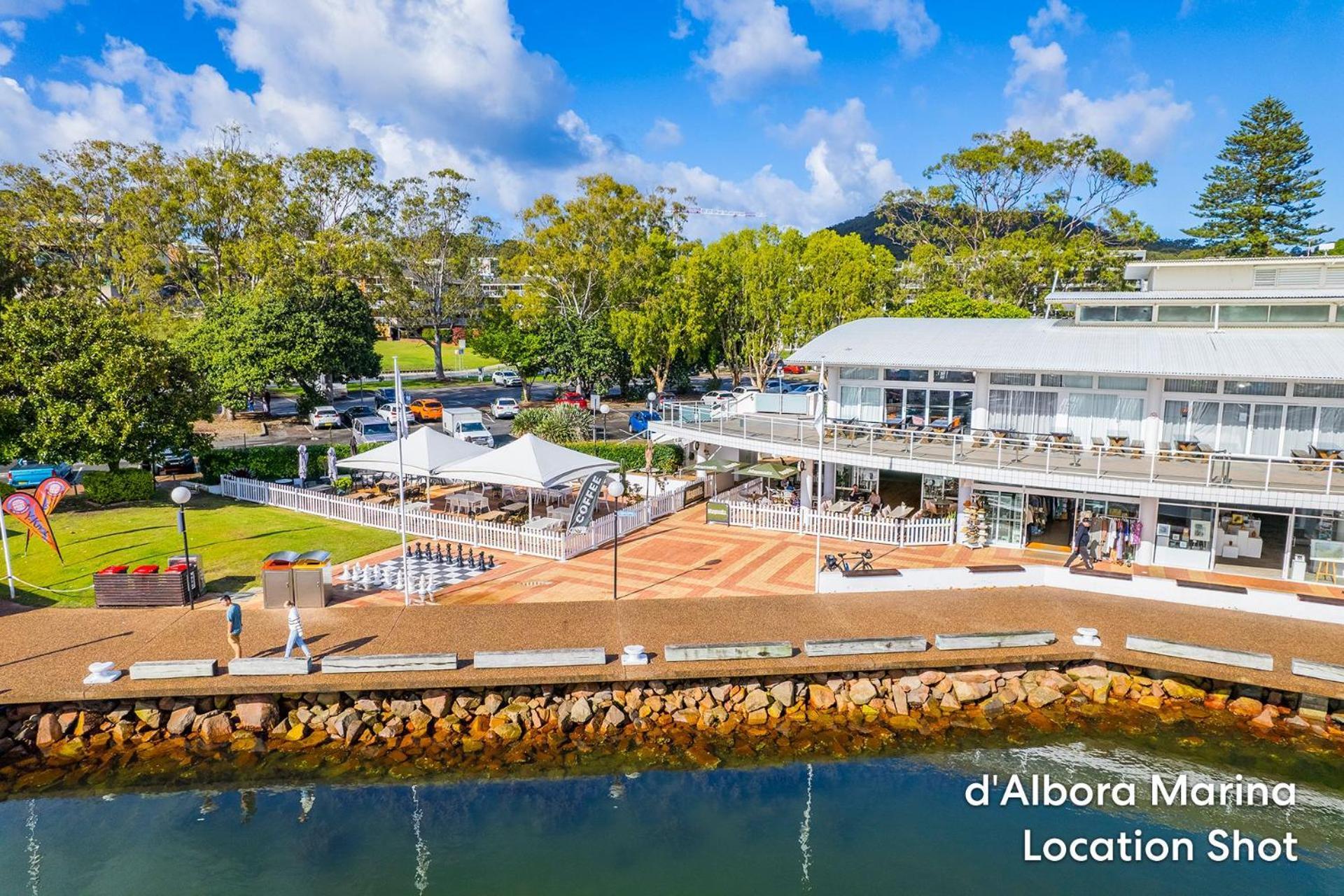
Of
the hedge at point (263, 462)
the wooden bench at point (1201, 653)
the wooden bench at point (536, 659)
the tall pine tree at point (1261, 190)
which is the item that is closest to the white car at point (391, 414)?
the hedge at point (263, 462)

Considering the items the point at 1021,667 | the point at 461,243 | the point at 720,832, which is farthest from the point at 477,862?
the point at 461,243

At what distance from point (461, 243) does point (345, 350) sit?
24.9 metres

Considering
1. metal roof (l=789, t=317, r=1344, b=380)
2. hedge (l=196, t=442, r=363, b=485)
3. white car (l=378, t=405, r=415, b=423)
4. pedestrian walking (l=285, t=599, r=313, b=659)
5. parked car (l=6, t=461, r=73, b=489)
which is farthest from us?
white car (l=378, t=405, r=415, b=423)

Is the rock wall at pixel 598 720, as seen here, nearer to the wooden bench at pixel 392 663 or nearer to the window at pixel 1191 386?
the wooden bench at pixel 392 663

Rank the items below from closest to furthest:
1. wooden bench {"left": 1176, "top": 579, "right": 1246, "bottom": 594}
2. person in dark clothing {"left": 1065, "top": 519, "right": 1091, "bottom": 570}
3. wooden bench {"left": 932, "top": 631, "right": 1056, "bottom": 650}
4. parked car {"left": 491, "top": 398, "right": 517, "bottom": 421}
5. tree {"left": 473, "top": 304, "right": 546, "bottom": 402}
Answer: wooden bench {"left": 932, "top": 631, "right": 1056, "bottom": 650} < wooden bench {"left": 1176, "top": 579, "right": 1246, "bottom": 594} < person in dark clothing {"left": 1065, "top": 519, "right": 1091, "bottom": 570} < parked car {"left": 491, "top": 398, "right": 517, "bottom": 421} < tree {"left": 473, "top": 304, "right": 546, "bottom": 402}

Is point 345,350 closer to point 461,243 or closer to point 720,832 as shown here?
point 461,243

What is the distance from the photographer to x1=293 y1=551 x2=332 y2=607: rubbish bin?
18.0 m

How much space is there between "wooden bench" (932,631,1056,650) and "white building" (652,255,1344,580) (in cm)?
616

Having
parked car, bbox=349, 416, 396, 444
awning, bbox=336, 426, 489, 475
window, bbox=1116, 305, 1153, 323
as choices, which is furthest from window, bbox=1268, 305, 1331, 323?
parked car, bbox=349, 416, 396, 444

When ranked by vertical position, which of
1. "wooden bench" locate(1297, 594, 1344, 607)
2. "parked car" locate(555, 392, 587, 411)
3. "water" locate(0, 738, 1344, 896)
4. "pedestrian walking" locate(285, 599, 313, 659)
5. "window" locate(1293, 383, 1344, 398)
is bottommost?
"water" locate(0, 738, 1344, 896)

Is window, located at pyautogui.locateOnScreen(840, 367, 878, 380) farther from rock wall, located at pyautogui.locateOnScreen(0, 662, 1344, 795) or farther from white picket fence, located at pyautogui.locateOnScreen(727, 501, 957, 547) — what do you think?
rock wall, located at pyautogui.locateOnScreen(0, 662, 1344, 795)

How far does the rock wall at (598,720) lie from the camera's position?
563 inches

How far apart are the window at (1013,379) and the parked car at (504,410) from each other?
31.1m

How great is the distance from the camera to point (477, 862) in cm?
1215
